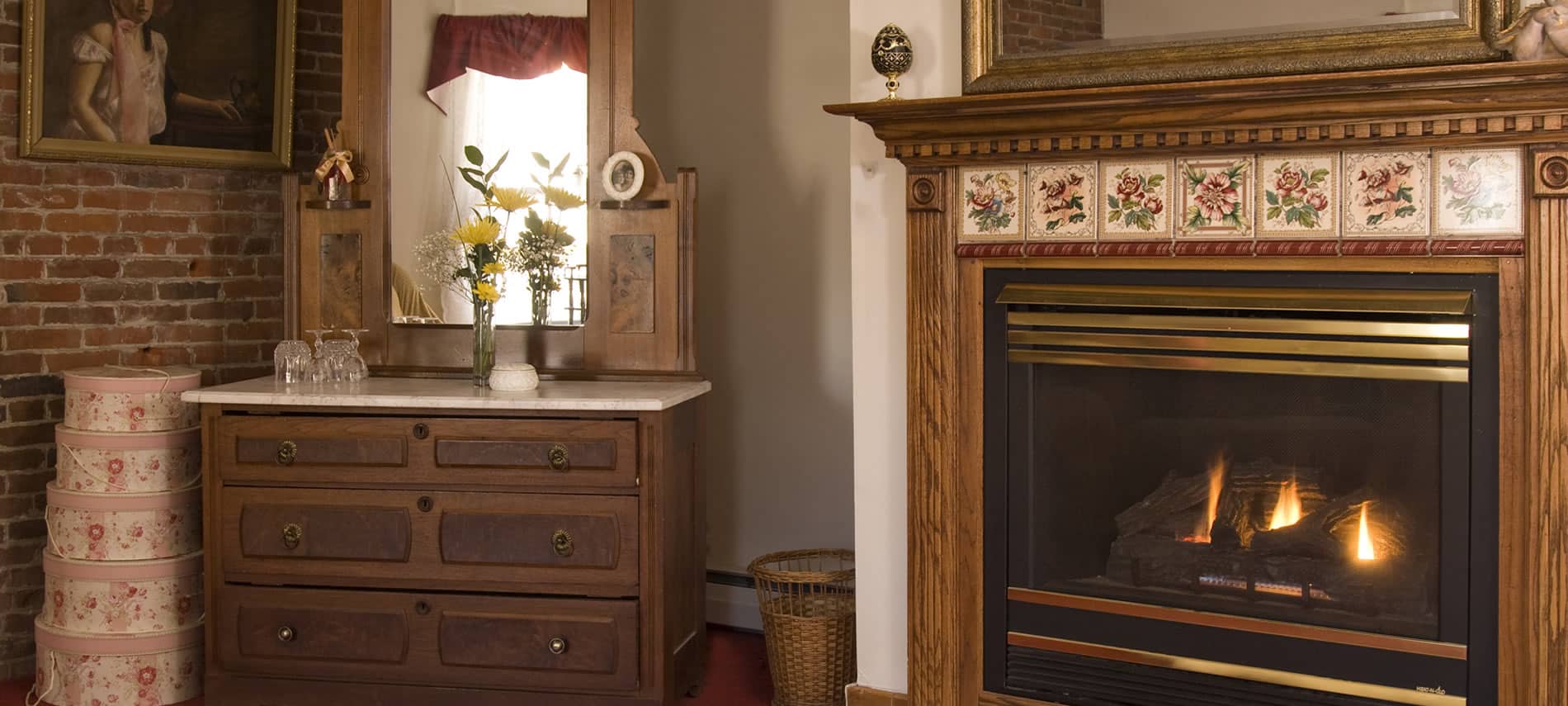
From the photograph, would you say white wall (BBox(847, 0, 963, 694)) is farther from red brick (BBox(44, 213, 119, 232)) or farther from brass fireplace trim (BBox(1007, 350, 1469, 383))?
red brick (BBox(44, 213, 119, 232))

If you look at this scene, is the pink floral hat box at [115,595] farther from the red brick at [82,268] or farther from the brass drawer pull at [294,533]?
the red brick at [82,268]

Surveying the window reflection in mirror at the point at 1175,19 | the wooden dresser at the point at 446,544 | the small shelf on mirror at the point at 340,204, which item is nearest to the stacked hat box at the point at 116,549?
the wooden dresser at the point at 446,544

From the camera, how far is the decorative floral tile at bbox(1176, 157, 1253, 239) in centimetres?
294

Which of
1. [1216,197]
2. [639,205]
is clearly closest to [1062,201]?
[1216,197]

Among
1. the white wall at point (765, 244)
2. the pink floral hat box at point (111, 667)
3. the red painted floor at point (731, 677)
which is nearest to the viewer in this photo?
the pink floral hat box at point (111, 667)

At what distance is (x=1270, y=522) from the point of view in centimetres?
304

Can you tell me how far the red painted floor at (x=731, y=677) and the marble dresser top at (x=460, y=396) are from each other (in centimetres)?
89

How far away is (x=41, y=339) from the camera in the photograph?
4.13m

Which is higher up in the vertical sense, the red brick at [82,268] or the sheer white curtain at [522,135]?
the sheer white curtain at [522,135]

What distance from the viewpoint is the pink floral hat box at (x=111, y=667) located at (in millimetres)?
3797

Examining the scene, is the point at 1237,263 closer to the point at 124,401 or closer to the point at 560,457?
the point at 560,457

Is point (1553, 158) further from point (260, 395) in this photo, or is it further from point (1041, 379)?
point (260, 395)

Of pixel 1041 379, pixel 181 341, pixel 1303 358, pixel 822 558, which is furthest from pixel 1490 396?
pixel 181 341

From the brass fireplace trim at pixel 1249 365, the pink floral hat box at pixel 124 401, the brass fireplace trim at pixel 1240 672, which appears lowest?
the brass fireplace trim at pixel 1240 672
